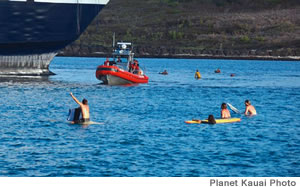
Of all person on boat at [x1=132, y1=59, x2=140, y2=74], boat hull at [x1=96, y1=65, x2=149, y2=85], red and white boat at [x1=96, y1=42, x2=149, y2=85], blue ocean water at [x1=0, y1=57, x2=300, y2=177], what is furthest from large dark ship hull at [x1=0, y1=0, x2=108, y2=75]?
A: blue ocean water at [x1=0, y1=57, x2=300, y2=177]

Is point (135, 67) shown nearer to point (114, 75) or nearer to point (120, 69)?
point (120, 69)

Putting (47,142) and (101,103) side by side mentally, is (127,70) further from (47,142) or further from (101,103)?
(47,142)

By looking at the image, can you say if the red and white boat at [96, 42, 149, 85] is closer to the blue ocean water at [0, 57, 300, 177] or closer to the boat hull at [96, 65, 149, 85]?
the boat hull at [96, 65, 149, 85]

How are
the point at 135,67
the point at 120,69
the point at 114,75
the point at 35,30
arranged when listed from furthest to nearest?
1. the point at 35,30
2. the point at 135,67
3. the point at 120,69
4. the point at 114,75

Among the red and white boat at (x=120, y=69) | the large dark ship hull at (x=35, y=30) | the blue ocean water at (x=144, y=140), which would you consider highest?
the large dark ship hull at (x=35, y=30)

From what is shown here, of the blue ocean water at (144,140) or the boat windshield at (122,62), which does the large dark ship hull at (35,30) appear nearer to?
the boat windshield at (122,62)

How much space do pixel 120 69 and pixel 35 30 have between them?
10.5 m

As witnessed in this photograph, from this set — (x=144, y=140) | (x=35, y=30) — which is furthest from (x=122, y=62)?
(x=144, y=140)

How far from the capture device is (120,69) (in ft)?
232

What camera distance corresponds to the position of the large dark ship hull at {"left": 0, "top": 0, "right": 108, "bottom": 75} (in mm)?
72438

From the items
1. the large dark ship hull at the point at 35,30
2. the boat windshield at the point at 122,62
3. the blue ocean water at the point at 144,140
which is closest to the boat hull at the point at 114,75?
the boat windshield at the point at 122,62

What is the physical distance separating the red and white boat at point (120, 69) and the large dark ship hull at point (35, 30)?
27.7ft

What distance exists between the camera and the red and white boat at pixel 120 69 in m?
70.2

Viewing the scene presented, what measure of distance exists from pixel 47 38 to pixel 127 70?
1004 centimetres
